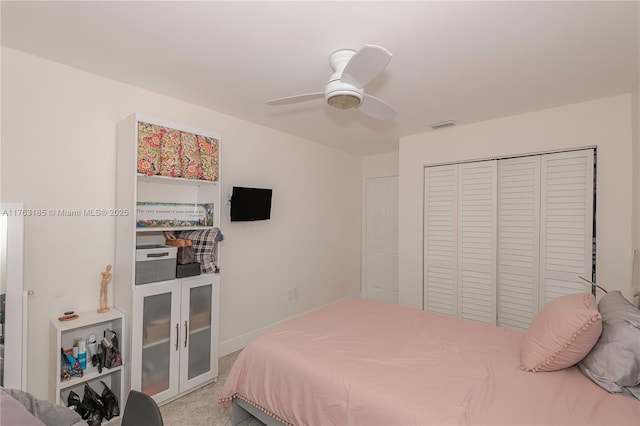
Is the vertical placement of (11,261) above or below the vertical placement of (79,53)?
below

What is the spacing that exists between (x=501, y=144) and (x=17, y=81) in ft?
13.3

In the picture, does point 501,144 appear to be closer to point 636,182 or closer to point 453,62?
point 636,182

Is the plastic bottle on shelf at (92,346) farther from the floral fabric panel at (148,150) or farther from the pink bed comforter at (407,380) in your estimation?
the floral fabric panel at (148,150)

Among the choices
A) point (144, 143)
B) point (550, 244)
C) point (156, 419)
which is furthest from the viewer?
point (550, 244)

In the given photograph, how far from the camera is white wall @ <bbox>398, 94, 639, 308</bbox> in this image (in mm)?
2656

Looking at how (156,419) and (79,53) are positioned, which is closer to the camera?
(156,419)

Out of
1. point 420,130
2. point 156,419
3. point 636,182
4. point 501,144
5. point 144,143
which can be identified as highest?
point 420,130

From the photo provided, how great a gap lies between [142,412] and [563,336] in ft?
6.20

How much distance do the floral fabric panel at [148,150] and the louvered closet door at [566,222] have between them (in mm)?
3533

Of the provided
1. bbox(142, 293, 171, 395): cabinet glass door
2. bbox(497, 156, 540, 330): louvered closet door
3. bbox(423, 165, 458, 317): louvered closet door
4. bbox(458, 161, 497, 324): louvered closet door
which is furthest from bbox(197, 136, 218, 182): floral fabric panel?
bbox(497, 156, 540, 330): louvered closet door

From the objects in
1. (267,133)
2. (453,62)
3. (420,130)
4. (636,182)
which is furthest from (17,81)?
(636,182)

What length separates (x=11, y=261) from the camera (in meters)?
1.78

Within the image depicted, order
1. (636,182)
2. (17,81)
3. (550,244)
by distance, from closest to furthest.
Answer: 1. (17,81)
2. (636,182)
3. (550,244)

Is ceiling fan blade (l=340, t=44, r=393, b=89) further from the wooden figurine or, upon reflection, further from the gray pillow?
the wooden figurine
